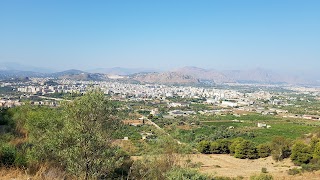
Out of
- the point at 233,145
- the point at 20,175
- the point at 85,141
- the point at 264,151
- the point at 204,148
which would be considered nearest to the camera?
the point at 20,175

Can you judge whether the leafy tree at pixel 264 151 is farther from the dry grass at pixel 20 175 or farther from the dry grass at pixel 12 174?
the dry grass at pixel 12 174

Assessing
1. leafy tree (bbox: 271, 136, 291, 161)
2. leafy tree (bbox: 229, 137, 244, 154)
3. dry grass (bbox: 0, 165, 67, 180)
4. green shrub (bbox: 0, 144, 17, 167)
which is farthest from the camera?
leafy tree (bbox: 229, 137, 244, 154)

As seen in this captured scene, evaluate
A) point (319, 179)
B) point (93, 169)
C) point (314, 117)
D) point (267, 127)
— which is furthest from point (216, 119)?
point (93, 169)

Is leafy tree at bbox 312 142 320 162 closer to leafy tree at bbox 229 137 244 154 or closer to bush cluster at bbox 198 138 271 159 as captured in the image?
bush cluster at bbox 198 138 271 159

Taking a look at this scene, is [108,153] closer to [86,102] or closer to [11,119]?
[86,102]

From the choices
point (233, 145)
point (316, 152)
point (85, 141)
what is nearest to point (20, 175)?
point (85, 141)

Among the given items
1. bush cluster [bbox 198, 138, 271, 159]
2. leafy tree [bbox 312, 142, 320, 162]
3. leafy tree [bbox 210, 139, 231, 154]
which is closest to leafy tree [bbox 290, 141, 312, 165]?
leafy tree [bbox 312, 142, 320, 162]

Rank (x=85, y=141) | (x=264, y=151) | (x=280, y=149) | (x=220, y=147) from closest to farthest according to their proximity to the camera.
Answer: (x=85, y=141)
(x=280, y=149)
(x=264, y=151)
(x=220, y=147)

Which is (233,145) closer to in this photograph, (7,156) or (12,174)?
(7,156)

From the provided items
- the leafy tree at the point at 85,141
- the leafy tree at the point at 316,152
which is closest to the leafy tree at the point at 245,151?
the leafy tree at the point at 316,152

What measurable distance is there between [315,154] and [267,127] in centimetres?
3073

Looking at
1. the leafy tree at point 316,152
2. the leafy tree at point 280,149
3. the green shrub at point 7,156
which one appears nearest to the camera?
the green shrub at point 7,156

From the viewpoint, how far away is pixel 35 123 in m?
11.7

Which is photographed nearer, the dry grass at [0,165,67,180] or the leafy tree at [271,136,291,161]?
the dry grass at [0,165,67,180]
